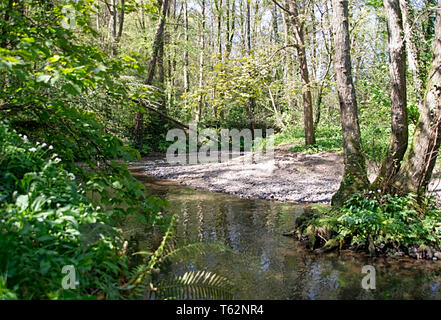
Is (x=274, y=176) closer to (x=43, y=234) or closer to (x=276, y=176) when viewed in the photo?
(x=276, y=176)

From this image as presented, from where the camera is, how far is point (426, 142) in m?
5.54

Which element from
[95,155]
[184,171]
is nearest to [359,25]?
[184,171]

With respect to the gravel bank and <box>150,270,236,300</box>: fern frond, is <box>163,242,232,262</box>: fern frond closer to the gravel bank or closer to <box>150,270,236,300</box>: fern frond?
<box>150,270,236,300</box>: fern frond

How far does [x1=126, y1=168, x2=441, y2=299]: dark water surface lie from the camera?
13.2ft

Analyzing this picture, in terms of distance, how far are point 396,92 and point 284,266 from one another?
394 centimetres

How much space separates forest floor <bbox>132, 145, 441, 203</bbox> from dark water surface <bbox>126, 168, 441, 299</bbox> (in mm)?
2628

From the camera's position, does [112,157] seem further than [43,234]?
Yes

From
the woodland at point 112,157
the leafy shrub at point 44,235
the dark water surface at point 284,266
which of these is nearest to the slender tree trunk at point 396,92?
the woodland at point 112,157

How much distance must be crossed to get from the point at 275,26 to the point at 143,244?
2417 centimetres
